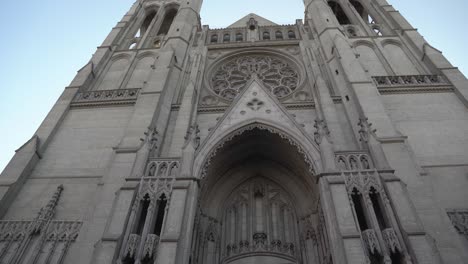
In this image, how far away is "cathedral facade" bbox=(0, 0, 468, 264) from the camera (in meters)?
8.55

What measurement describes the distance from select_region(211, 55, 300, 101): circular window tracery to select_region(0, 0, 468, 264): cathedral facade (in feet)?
0.33

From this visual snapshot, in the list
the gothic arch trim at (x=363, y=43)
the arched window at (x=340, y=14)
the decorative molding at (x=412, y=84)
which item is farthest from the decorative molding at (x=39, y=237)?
the arched window at (x=340, y=14)

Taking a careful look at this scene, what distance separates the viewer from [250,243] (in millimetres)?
11148

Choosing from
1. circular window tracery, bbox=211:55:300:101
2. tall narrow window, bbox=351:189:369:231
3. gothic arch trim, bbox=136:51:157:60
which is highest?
gothic arch trim, bbox=136:51:157:60

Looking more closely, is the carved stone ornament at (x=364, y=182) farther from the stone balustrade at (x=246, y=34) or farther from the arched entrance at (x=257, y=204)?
the stone balustrade at (x=246, y=34)

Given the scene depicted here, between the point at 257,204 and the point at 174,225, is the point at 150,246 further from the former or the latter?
the point at 257,204

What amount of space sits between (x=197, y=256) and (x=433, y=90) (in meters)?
11.7

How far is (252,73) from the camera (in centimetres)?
1623

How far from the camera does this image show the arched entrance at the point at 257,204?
35.5ft

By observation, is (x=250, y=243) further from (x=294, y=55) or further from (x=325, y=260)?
(x=294, y=55)

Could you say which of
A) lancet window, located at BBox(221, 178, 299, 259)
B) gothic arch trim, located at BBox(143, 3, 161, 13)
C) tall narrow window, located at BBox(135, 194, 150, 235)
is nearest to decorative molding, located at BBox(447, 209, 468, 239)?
lancet window, located at BBox(221, 178, 299, 259)

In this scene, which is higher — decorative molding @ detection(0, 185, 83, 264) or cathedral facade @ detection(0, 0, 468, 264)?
cathedral facade @ detection(0, 0, 468, 264)

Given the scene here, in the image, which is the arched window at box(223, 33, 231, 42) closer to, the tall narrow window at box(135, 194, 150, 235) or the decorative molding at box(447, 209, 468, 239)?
the tall narrow window at box(135, 194, 150, 235)

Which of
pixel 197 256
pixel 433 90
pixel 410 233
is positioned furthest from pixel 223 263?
pixel 433 90
